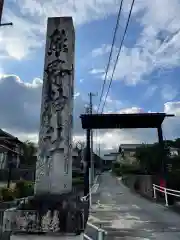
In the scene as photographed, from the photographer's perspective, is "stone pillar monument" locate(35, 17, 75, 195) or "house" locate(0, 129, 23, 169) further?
"house" locate(0, 129, 23, 169)

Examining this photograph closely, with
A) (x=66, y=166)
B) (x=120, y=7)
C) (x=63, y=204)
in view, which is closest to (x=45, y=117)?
(x=66, y=166)

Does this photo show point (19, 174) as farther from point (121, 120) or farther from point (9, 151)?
point (121, 120)

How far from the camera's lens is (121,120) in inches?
606

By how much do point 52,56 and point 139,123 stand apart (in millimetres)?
11418

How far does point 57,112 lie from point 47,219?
201 centimetres

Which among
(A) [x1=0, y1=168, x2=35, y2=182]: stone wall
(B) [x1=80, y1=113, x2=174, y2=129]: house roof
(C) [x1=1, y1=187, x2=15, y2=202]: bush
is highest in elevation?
(B) [x1=80, y1=113, x2=174, y2=129]: house roof

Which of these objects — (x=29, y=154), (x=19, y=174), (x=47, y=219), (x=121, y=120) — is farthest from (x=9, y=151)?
(x=47, y=219)

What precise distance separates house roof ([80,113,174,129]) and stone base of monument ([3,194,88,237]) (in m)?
11.4

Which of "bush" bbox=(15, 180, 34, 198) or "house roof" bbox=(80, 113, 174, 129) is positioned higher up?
"house roof" bbox=(80, 113, 174, 129)

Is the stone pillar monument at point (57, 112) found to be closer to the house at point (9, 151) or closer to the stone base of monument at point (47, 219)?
the stone base of monument at point (47, 219)

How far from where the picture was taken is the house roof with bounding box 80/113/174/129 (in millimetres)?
14914

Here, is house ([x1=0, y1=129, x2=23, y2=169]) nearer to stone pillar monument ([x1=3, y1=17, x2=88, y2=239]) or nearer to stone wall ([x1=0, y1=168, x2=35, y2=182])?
stone wall ([x1=0, y1=168, x2=35, y2=182])

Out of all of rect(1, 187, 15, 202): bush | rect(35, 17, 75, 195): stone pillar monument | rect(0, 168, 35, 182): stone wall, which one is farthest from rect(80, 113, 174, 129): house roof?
rect(0, 168, 35, 182): stone wall

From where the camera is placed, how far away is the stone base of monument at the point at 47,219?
3.80 m
